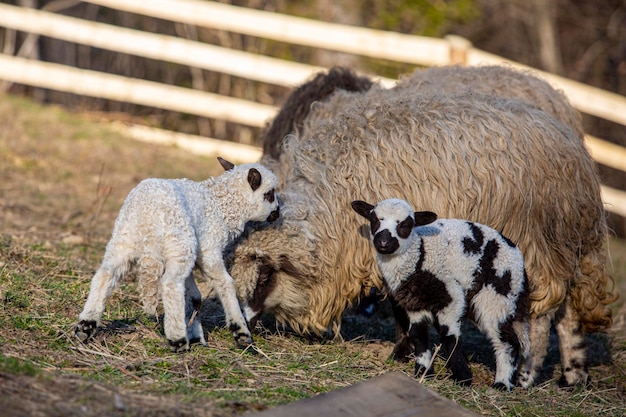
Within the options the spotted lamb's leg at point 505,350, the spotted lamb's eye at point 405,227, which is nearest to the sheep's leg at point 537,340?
the spotted lamb's leg at point 505,350

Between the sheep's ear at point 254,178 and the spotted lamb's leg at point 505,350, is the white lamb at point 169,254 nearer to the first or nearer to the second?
the sheep's ear at point 254,178

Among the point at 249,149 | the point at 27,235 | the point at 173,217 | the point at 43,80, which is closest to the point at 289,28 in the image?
the point at 249,149

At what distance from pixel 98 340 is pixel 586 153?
13.0 feet

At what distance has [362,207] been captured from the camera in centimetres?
548

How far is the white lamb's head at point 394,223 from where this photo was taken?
5219 mm

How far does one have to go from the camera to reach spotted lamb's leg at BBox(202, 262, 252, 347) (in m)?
5.26

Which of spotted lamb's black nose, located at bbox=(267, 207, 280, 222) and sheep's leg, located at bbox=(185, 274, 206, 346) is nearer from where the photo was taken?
sheep's leg, located at bbox=(185, 274, 206, 346)

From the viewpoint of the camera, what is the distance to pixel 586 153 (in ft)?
21.5

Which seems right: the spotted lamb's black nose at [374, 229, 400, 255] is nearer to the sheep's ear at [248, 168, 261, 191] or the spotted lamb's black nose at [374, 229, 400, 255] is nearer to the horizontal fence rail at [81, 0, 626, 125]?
the sheep's ear at [248, 168, 261, 191]

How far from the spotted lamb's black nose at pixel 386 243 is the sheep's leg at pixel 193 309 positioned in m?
1.21

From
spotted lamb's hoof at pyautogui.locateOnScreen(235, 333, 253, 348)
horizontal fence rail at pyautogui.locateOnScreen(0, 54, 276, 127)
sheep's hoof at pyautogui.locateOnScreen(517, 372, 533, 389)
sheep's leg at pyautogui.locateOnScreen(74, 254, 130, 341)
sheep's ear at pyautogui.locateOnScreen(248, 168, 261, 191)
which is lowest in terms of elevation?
sheep's hoof at pyautogui.locateOnScreen(517, 372, 533, 389)

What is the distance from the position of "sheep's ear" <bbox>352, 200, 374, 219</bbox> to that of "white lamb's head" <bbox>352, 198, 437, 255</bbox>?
0.08m

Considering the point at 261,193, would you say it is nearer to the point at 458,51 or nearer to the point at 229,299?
the point at 229,299

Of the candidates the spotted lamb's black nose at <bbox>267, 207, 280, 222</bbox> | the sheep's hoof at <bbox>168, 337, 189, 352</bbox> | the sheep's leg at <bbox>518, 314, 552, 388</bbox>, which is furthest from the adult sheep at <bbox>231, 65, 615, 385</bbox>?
the sheep's hoof at <bbox>168, 337, 189, 352</bbox>
